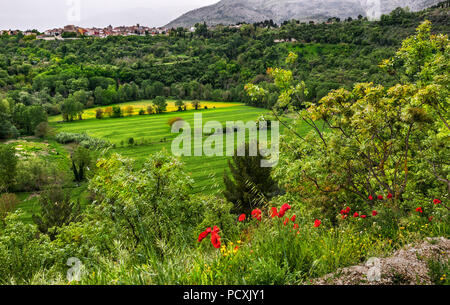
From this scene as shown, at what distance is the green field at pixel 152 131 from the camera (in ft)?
178

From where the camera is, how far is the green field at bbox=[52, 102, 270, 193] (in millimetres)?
54375

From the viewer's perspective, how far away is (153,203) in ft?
31.1

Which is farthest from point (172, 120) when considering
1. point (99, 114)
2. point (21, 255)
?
point (21, 255)

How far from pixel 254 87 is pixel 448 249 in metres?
6.82

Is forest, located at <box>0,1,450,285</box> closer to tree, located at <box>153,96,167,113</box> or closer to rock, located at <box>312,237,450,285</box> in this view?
rock, located at <box>312,237,450,285</box>

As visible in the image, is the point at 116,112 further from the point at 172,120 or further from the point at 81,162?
the point at 81,162

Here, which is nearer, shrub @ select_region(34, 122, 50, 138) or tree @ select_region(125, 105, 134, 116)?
shrub @ select_region(34, 122, 50, 138)

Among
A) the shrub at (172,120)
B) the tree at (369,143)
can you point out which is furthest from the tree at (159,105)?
the tree at (369,143)

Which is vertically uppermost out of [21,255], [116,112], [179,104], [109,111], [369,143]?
[179,104]

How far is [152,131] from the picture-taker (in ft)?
262

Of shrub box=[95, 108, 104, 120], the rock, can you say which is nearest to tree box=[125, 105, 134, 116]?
shrub box=[95, 108, 104, 120]
